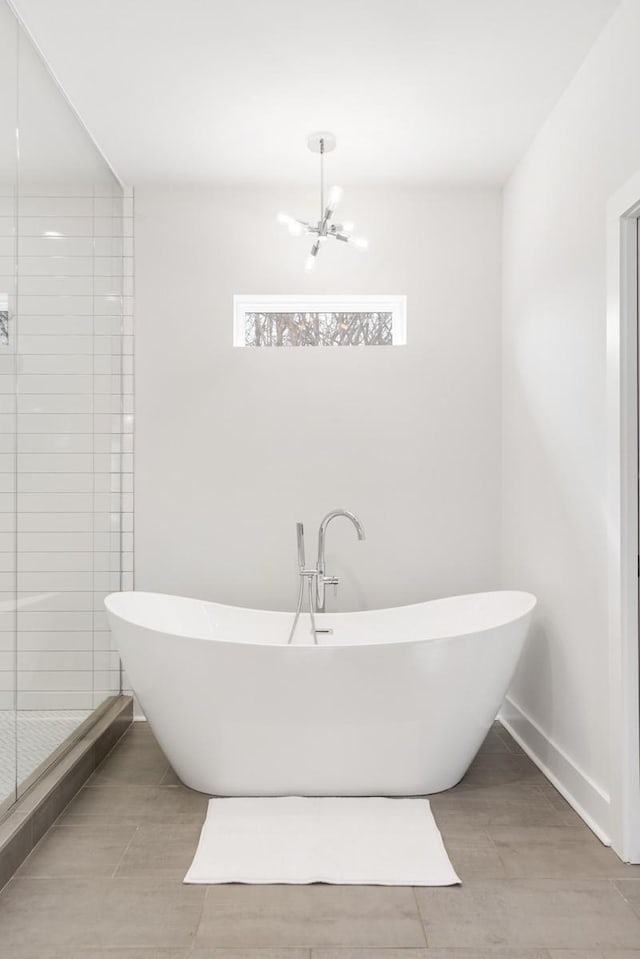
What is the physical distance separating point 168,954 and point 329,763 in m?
0.98

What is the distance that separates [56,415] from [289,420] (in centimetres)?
130

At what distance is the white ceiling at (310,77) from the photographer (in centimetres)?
238

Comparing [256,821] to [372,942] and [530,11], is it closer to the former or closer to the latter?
[372,942]

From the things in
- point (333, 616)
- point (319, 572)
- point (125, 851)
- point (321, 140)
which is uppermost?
point (321, 140)

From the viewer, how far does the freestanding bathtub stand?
2.62 meters

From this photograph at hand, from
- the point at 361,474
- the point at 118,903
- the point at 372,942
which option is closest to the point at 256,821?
the point at 118,903

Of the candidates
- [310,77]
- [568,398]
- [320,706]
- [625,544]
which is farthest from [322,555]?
[310,77]

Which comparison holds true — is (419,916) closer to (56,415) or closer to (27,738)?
(27,738)

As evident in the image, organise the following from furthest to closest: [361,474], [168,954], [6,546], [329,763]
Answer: [361,474]
[329,763]
[6,546]
[168,954]

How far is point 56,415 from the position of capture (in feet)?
9.20

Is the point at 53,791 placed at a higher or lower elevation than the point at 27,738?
lower

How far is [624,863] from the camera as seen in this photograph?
2297 mm

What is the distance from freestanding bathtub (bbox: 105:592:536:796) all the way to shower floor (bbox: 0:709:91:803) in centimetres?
35

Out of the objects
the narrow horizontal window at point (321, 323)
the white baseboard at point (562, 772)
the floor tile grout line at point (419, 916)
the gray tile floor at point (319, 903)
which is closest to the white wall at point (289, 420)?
the narrow horizontal window at point (321, 323)
